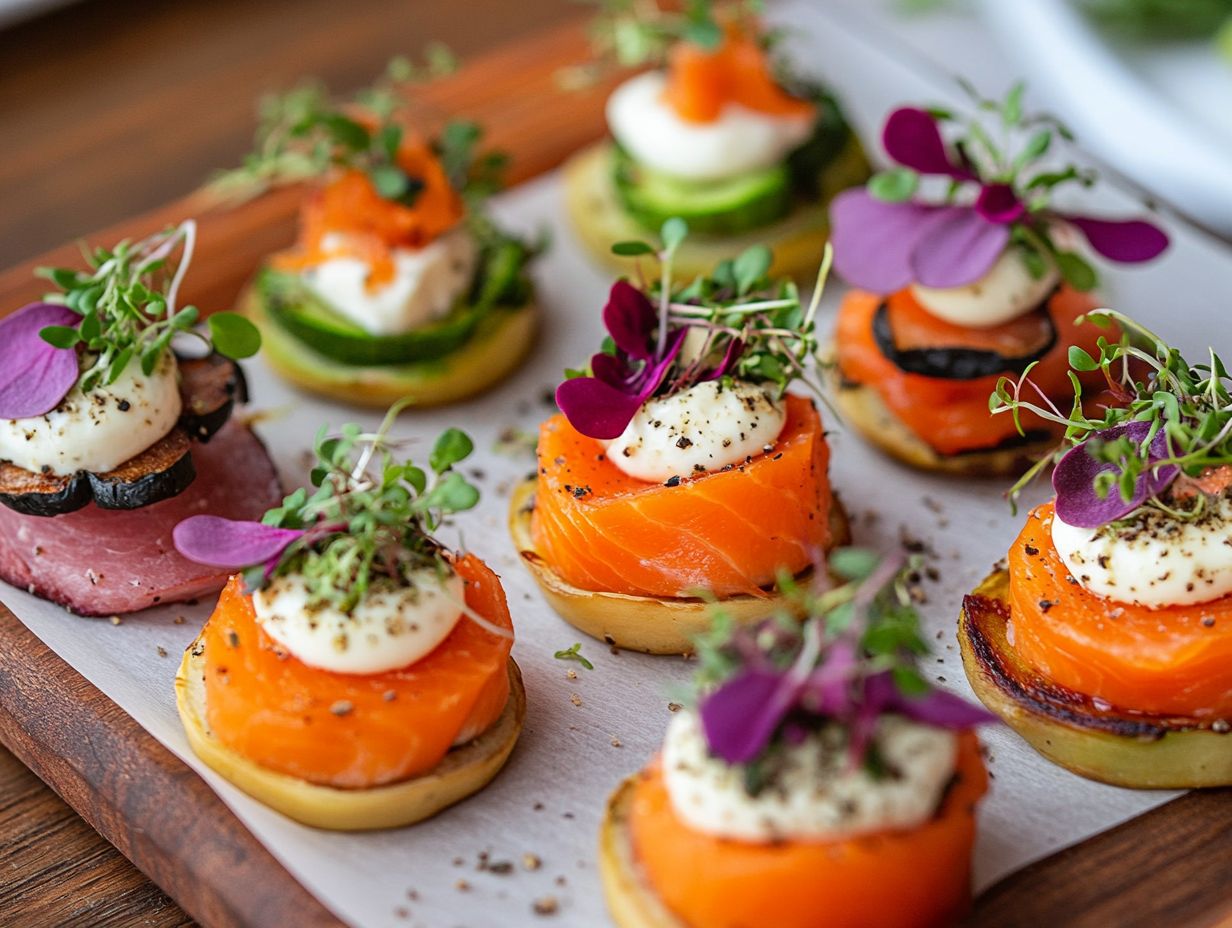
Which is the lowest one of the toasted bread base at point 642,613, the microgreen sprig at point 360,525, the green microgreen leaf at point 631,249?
the toasted bread base at point 642,613

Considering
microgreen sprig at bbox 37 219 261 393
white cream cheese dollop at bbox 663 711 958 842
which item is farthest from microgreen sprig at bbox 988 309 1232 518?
microgreen sprig at bbox 37 219 261 393

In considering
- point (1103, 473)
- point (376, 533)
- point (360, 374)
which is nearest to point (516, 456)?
point (360, 374)

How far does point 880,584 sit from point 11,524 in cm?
219

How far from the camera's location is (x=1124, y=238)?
13.4ft

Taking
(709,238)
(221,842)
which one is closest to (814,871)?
(221,842)

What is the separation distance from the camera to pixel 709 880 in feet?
8.39

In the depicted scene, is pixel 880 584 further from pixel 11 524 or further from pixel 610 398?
pixel 11 524

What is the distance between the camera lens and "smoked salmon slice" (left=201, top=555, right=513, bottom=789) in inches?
116

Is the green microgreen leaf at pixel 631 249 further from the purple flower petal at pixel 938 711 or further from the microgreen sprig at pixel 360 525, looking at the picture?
the purple flower petal at pixel 938 711

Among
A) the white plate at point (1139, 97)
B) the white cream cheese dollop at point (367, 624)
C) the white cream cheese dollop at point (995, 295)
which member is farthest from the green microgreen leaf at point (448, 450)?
the white plate at point (1139, 97)

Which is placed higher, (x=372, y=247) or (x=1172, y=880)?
(x=372, y=247)

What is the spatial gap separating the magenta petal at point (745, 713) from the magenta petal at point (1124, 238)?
6.92 ft

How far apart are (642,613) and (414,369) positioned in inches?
49.9

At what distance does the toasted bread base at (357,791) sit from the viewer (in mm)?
2990
